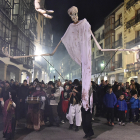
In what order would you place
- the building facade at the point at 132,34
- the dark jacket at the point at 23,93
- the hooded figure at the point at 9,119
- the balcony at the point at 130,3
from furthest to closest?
the balcony at the point at 130,3, the building facade at the point at 132,34, the dark jacket at the point at 23,93, the hooded figure at the point at 9,119

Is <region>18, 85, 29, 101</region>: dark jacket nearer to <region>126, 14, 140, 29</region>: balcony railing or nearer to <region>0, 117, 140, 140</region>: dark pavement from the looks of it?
<region>0, 117, 140, 140</region>: dark pavement

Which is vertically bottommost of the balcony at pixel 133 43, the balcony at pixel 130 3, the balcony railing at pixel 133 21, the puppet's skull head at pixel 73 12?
the puppet's skull head at pixel 73 12

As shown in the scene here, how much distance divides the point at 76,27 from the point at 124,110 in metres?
4.72

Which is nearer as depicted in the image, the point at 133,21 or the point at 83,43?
the point at 83,43

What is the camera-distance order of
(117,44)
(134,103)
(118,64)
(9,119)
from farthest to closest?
(117,44), (118,64), (134,103), (9,119)

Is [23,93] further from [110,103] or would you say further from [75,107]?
[110,103]

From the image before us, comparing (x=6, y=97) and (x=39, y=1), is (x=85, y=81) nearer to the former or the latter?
(x=6, y=97)

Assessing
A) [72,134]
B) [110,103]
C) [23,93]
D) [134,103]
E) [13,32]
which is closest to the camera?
[72,134]

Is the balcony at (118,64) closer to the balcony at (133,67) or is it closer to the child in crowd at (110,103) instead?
the balcony at (133,67)

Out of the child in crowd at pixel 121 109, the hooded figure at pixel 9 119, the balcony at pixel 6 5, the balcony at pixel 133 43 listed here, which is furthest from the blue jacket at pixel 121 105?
the balcony at pixel 133 43

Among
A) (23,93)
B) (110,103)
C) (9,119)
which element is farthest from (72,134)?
(23,93)

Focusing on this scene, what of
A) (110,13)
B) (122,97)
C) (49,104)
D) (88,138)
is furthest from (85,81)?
(110,13)

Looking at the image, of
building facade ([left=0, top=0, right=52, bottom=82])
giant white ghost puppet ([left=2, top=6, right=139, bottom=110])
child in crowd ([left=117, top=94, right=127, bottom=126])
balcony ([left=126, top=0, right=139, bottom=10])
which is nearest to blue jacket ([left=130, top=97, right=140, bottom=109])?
child in crowd ([left=117, top=94, right=127, bottom=126])

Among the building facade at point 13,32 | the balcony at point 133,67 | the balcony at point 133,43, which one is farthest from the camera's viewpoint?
the balcony at point 133,67
